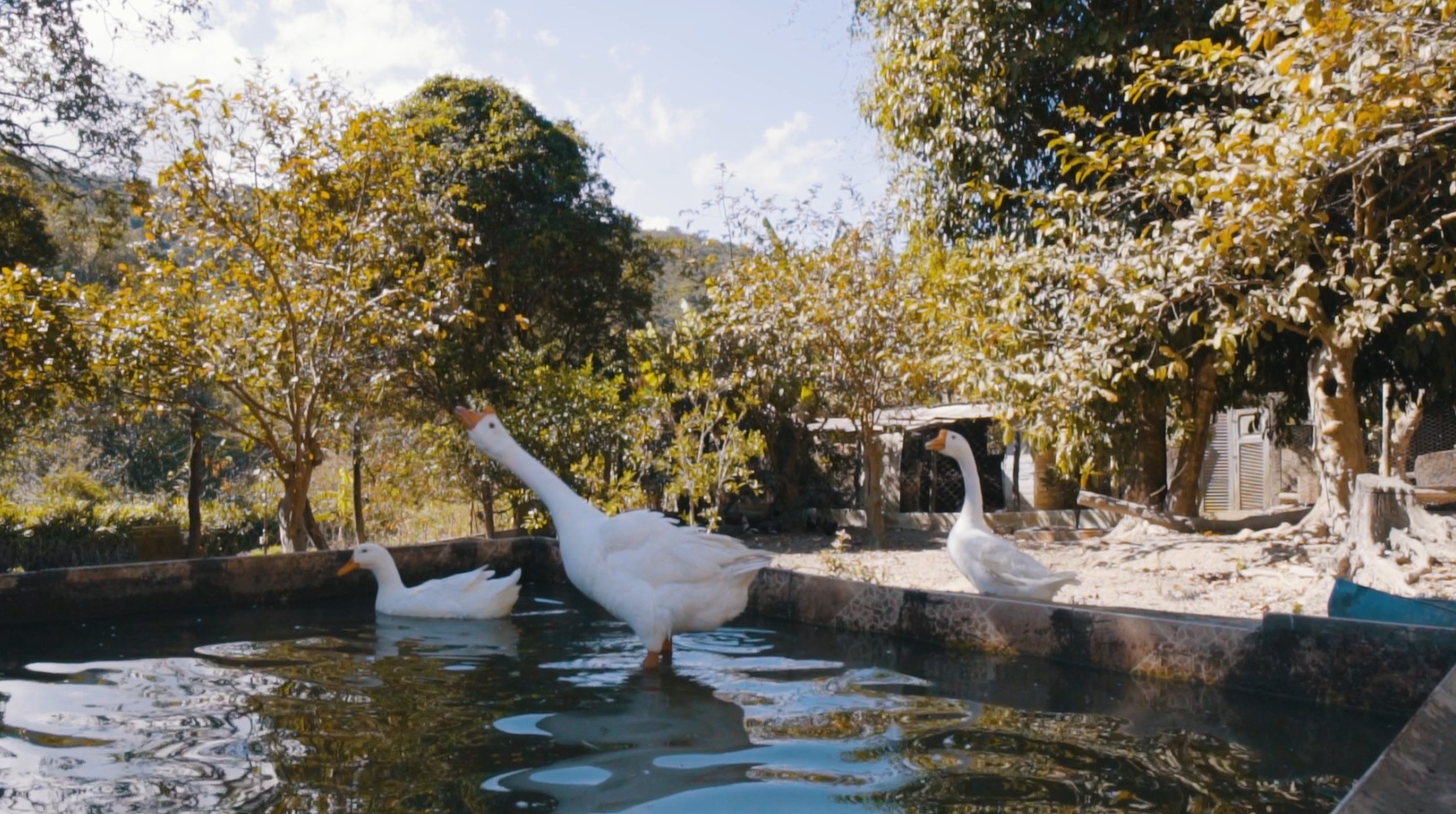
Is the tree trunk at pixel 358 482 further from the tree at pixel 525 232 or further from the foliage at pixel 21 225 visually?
the foliage at pixel 21 225

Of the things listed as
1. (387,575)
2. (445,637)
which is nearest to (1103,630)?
(445,637)

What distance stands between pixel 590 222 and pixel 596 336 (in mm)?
1820

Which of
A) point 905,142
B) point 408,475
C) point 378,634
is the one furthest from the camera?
point 408,475

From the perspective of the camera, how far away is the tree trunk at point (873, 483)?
13578 mm

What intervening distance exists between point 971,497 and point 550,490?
290 cm

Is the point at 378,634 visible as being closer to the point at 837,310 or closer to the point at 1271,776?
the point at 1271,776

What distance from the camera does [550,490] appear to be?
17.3 ft

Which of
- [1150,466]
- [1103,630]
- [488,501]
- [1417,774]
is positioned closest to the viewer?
[1417,774]

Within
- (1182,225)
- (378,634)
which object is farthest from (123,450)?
(1182,225)

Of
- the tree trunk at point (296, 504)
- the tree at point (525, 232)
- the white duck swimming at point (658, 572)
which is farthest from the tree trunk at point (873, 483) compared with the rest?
the white duck swimming at point (658, 572)

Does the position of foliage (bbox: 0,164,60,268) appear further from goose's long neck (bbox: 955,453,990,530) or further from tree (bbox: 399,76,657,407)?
goose's long neck (bbox: 955,453,990,530)

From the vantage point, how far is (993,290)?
11414mm

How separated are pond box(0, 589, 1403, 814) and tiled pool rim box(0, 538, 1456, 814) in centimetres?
10

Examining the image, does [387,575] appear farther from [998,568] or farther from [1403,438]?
[1403,438]
